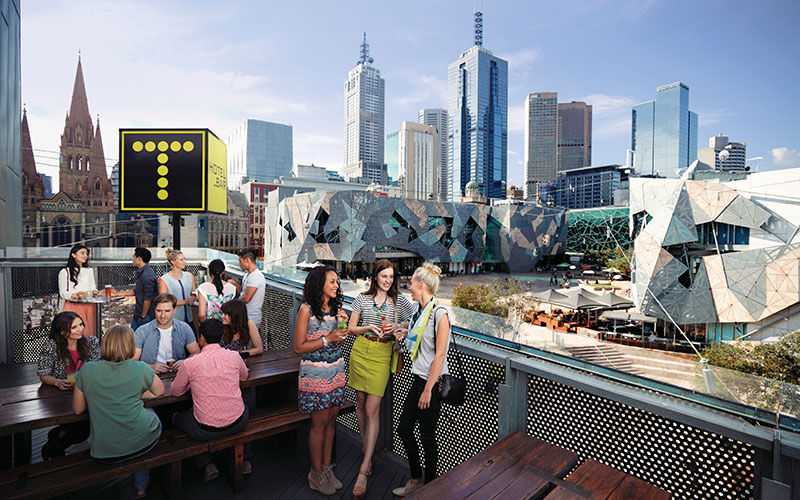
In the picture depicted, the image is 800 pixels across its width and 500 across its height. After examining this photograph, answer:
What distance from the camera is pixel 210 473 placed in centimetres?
330

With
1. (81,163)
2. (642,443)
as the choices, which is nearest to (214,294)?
(642,443)

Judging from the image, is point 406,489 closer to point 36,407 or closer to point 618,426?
point 618,426

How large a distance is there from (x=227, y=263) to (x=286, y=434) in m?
5.60

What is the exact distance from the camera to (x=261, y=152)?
160 meters

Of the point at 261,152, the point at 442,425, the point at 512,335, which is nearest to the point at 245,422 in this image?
the point at 442,425

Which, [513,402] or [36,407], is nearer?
[513,402]

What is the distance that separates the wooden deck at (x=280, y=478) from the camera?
314cm

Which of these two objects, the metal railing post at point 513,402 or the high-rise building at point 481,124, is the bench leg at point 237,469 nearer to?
the metal railing post at point 513,402

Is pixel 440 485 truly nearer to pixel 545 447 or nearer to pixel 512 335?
pixel 545 447

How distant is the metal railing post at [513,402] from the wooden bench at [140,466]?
64.2 inches

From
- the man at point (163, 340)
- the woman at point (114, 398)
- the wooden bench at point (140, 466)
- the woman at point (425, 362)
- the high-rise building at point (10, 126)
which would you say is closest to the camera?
the wooden bench at point (140, 466)

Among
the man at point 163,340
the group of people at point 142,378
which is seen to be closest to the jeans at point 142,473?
the group of people at point 142,378

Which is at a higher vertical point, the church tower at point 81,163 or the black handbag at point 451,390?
the church tower at point 81,163

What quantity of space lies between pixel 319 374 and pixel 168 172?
6.59 m
